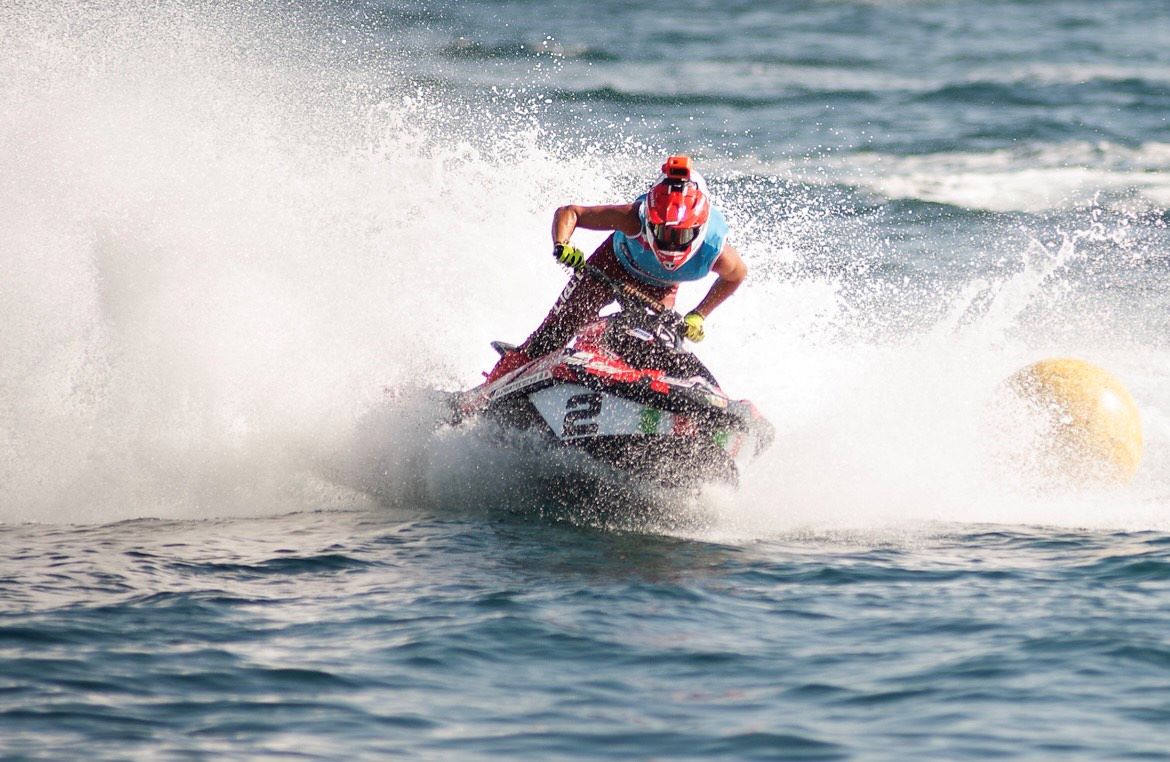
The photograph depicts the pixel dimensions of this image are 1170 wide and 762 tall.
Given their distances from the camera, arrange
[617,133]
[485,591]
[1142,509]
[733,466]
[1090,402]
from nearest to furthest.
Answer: [485,591] → [733,466] → [1142,509] → [1090,402] → [617,133]

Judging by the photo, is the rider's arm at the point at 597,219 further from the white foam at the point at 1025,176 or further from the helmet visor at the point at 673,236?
the white foam at the point at 1025,176

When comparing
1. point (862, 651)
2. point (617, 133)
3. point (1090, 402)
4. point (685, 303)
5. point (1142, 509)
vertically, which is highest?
point (617, 133)

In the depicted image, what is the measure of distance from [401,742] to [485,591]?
6.19ft

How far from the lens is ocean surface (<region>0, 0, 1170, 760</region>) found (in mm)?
5816

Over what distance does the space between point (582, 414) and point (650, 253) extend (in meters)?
1.24

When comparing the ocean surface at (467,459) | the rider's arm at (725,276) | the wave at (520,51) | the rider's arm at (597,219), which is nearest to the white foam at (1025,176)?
the ocean surface at (467,459)

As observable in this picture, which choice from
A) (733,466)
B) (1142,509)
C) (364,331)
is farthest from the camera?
(364,331)

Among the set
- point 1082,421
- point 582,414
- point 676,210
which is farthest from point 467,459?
point 1082,421

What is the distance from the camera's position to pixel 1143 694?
5.89 meters

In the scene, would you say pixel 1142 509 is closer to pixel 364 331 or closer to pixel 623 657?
pixel 623 657

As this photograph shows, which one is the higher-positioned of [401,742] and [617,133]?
[617,133]

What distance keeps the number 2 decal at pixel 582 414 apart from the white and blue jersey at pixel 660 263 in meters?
1.17

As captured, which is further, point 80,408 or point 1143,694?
point 80,408

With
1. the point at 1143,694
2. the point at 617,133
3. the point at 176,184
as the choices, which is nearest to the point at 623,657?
→ the point at 1143,694
